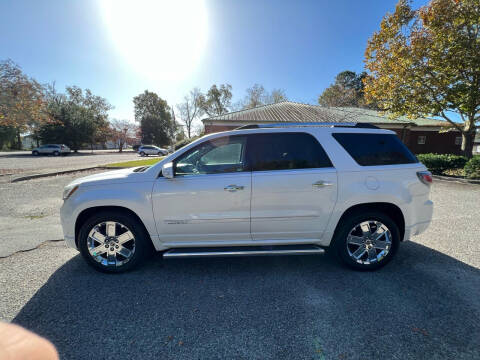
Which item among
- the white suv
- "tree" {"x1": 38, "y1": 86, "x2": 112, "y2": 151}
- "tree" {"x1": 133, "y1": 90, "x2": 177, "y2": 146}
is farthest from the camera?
"tree" {"x1": 133, "y1": 90, "x2": 177, "y2": 146}

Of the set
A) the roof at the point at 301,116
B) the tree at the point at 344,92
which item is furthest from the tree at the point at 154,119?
the roof at the point at 301,116

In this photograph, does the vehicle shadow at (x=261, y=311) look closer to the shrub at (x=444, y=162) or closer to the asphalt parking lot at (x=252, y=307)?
the asphalt parking lot at (x=252, y=307)

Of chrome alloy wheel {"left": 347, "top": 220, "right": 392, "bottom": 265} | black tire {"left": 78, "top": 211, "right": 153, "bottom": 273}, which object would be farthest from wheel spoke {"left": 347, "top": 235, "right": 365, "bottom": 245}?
black tire {"left": 78, "top": 211, "right": 153, "bottom": 273}

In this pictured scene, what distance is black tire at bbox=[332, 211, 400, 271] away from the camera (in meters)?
2.88

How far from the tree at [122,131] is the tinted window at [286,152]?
2286 inches

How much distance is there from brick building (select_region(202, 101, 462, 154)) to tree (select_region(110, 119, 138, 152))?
45060 mm

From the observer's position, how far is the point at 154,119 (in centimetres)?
5559

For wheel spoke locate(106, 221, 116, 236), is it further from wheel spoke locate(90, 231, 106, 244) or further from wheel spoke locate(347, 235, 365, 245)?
wheel spoke locate(347, 235, 365, 245)

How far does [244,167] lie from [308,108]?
2039cm

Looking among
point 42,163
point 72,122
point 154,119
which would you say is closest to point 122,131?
point 154,119

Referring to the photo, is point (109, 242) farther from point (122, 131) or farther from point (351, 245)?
point (122, 131)

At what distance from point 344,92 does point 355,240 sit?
148 ft

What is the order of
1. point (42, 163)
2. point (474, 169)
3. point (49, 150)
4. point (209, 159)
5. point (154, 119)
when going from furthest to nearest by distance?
point (154, 119) → point (49, 150) → point (42, 163) → point (474, 169) → point (209, 159)

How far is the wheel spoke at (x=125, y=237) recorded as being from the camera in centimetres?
288
